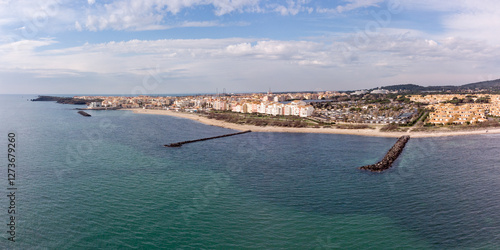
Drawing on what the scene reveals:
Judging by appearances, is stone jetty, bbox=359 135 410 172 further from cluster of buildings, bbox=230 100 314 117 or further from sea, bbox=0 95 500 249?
cluster of buildings, bbox=230 100 314 117

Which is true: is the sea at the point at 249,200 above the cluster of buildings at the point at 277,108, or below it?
below

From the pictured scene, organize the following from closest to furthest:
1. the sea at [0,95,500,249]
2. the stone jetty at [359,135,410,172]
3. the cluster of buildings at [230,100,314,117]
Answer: the sea at [0,95,500,249], the stone jetty at [359,135,410,172], the cluster of buildings at [230,100,314,117]

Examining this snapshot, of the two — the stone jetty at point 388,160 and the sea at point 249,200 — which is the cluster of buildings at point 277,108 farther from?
the sea at point 249,200

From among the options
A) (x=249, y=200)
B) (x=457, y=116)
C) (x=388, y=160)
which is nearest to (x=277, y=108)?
(x=457, y=116)

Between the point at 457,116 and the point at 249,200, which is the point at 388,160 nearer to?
the point at 249,200

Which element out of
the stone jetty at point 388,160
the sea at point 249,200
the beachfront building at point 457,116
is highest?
the beachfront building at point 457,116

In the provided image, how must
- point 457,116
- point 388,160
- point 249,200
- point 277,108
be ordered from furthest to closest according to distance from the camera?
point 277,108 < point 457,116 < point 388,160 < point 249,200

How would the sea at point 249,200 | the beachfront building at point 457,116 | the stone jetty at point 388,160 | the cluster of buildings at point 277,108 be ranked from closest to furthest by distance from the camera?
the sea at point 249,200 → the stone jetty at point 388,160 → the beachfront building at point 457,116 → the cluster of buildings at point 277,108

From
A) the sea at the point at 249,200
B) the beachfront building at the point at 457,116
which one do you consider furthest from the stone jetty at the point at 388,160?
the beachfront building at the point at 457,116

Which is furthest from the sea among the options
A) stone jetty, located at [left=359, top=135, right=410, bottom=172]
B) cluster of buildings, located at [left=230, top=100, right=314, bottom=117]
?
cluster of buildings, located at [left=230, top=100, right=314, bottom=117]

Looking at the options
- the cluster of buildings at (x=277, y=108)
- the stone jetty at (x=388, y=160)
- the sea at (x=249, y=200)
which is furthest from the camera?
the cluster of buildings at (x=277, y=108)
